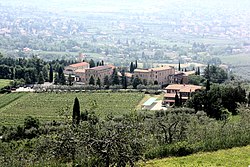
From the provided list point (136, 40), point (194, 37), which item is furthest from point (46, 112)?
point (194, 37)

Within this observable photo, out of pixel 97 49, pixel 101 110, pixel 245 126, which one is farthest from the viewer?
pixel 97 49

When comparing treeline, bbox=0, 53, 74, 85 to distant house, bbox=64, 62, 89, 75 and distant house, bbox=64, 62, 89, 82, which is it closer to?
distant house, bbox=64, 62, 89, 75

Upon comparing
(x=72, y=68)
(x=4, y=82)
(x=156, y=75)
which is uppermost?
(x=72, y=68)

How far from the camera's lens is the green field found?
114 feet

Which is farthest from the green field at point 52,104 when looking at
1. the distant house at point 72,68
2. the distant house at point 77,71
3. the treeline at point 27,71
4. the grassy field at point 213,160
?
the grassy field at point 213,160

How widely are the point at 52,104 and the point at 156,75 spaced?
654 inches

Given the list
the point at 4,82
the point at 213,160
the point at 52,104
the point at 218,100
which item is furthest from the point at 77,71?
the point at 213,160

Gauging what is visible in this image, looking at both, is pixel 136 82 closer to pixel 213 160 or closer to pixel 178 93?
pixel 178 93

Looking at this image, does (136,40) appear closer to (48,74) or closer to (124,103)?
(48,74)

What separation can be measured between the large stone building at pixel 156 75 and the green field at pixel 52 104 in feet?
28.6

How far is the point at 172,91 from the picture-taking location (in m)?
41.4

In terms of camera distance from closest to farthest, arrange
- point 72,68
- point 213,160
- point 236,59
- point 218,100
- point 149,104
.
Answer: point 213,160 < point 218,100 < point 149,104 < point 72,68 < point 236,59

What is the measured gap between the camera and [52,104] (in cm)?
3931

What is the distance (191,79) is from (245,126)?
3341 centimetres
